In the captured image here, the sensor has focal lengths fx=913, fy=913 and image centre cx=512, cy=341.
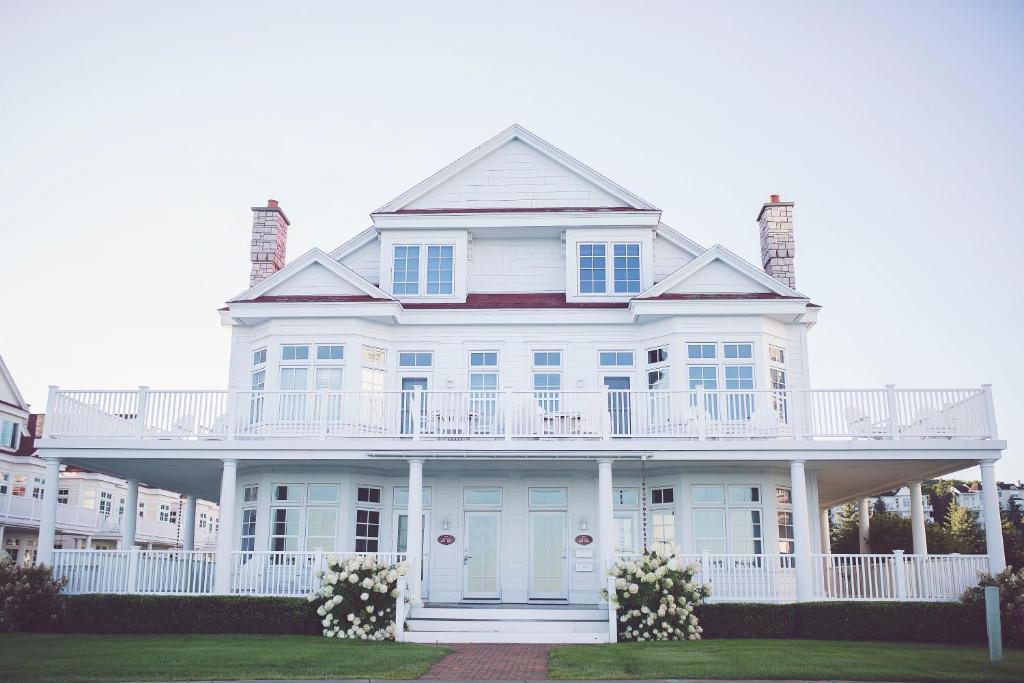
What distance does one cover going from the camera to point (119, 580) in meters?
18.4

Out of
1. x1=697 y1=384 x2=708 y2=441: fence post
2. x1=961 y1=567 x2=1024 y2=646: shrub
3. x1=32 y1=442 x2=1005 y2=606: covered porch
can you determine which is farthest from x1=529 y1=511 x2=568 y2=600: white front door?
x1=961 y1=567 x2=1024 y2=646: shrub

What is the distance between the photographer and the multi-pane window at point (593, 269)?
2259cm

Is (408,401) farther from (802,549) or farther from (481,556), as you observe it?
(802,549)

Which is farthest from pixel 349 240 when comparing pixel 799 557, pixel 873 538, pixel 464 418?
pixel 873 538

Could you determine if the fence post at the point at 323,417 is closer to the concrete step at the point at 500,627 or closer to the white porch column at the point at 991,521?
the concrete step at the point at 500,627

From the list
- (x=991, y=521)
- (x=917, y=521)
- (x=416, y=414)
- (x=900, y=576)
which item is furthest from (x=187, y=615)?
(x=917, y=521)

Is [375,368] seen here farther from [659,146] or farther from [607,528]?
[659,146]

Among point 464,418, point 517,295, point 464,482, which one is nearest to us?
point 464,418

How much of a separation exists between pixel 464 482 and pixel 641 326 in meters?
5.59

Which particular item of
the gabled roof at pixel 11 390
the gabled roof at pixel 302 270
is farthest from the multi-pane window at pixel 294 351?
the gabled roof at pixel 11 390

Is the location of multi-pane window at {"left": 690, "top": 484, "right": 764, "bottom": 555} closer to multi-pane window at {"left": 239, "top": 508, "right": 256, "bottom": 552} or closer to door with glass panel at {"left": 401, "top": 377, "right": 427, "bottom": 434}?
door with glass panel at {"left": 401, "top": 377, "right": 427, "bottom": 434}

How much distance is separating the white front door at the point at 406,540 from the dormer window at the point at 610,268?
684 cm

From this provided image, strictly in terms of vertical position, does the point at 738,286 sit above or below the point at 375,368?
above

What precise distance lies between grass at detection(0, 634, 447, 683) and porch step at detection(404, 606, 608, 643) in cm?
109
